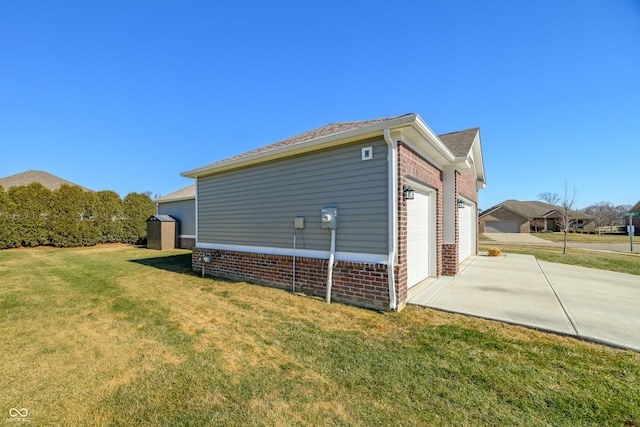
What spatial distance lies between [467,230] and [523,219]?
34790mm

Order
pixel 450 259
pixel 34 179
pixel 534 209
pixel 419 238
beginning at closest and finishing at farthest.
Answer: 1. pixel 419 238
2. pixel 450 259
3. pixel 34 179
4. pixel 534 209

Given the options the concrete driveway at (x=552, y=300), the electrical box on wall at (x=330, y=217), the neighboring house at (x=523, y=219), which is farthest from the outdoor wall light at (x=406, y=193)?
the neighboring house at (x=523, y=219)

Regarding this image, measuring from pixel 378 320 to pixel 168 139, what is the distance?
16.8 m

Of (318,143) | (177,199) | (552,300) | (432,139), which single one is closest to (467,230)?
(552,300)

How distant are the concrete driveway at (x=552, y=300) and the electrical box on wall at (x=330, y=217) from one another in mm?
2010

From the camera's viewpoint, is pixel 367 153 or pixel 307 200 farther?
pixel 307 200

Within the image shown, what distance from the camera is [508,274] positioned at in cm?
689

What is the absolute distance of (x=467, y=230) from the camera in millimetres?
10438

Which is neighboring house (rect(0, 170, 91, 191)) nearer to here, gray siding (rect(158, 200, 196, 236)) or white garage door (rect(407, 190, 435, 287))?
gray siding (rect(158, 200, 196, 236))

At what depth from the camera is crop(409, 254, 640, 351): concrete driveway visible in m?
3.46

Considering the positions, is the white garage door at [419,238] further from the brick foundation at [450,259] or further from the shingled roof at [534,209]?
the shingled roof at [534,209]

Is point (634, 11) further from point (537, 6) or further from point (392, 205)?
point (392, 205)

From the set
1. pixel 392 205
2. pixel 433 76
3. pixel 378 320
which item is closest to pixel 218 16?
pixel 433 76

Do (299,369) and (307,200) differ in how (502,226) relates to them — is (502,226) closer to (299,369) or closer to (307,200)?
(307,200)
